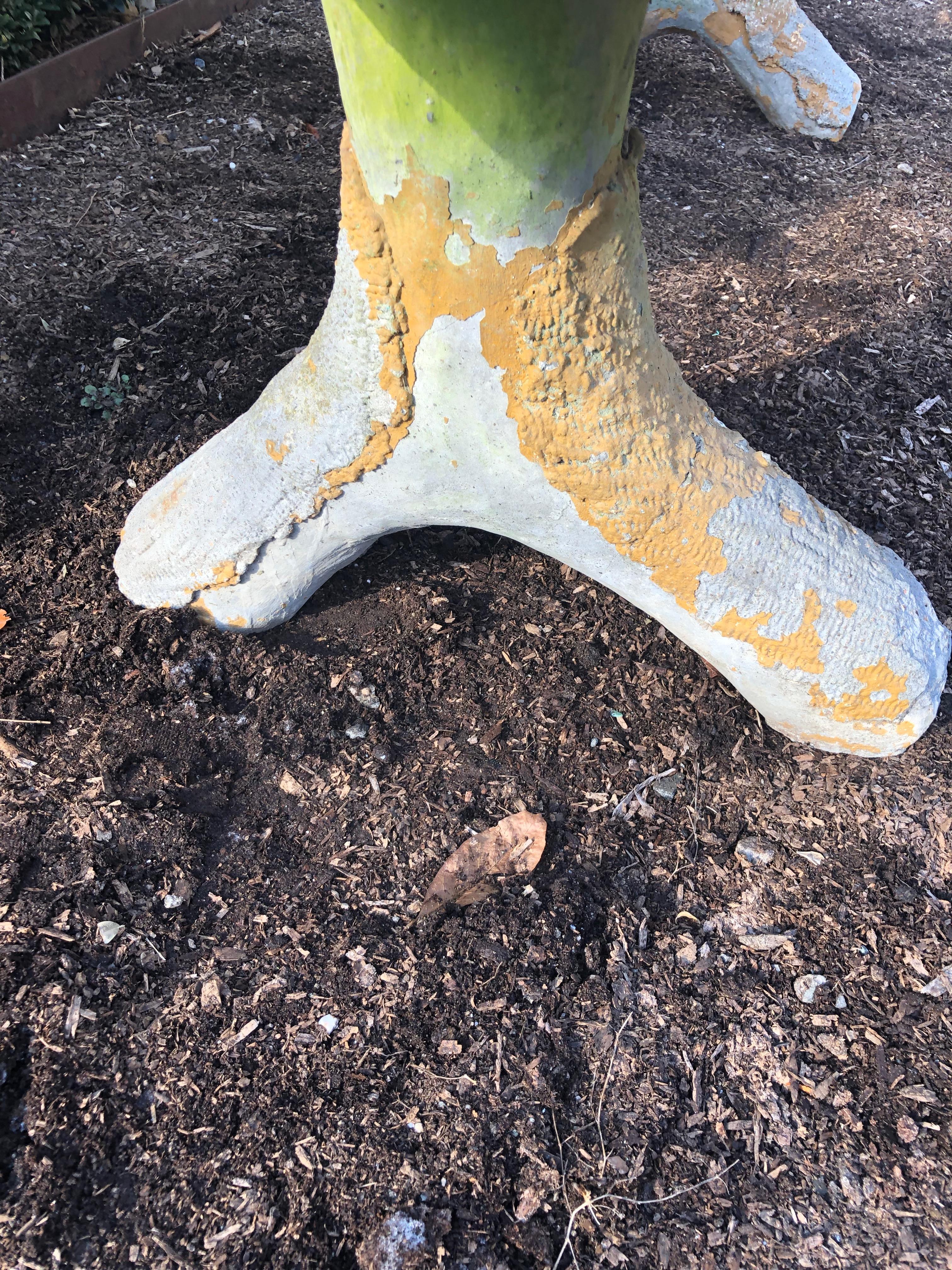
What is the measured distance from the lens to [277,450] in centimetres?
184

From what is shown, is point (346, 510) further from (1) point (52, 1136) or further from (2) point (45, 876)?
(1) point (52, 1136)

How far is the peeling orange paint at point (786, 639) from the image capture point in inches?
70.2

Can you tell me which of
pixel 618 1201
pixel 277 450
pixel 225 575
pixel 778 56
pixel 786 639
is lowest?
pixel 618 1201

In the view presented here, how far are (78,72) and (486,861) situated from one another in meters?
4.04

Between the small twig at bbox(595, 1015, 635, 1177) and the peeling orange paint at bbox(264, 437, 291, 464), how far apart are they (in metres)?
1.36

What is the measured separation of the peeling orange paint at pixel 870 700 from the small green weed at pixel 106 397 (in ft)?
7.29

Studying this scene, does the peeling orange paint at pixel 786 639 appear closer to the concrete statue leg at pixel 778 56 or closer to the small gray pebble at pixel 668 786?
the small gray pebble at pixel 668 786

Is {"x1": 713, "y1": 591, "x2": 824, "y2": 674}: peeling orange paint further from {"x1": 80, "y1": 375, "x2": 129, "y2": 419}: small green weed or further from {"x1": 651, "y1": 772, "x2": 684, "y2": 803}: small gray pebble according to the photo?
{"x1": 80, "y1": 375, "x2": 129, "y2": 419}: small green weed

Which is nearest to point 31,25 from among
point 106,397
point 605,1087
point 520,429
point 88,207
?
point 88,207

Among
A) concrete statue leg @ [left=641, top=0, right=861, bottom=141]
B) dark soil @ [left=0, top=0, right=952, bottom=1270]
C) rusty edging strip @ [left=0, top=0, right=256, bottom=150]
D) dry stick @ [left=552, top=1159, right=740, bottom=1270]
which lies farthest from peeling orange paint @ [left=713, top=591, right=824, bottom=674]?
rusty edging strip @ [left=0, top=0, right=256, bottom=150]

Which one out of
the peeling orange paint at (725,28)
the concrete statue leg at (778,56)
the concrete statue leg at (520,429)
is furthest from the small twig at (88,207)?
the peeling orange paint at (725,28)

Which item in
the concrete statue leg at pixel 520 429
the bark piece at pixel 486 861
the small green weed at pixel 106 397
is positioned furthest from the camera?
the small green weed at pixel 106 397

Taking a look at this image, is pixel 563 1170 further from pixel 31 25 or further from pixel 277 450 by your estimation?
pixel 31 25

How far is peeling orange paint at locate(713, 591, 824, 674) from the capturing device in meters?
1.78
